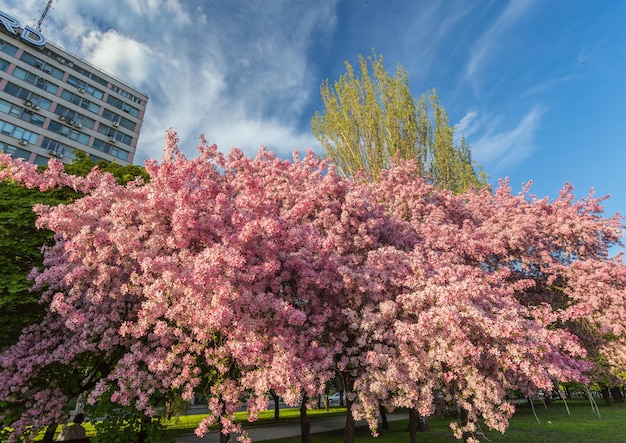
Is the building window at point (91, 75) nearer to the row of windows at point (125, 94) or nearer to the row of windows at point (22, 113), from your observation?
the row of windows at point (125, 94)

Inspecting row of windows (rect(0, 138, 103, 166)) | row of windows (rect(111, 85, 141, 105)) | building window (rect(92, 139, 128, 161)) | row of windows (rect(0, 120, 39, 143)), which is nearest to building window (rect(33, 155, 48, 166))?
row of windows (rect(0, 138, 103, 166))

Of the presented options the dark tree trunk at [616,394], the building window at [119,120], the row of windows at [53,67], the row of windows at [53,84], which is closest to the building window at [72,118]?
the row of windows at [53,84]

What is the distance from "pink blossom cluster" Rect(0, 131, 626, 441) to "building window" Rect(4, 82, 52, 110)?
50791 millimetres

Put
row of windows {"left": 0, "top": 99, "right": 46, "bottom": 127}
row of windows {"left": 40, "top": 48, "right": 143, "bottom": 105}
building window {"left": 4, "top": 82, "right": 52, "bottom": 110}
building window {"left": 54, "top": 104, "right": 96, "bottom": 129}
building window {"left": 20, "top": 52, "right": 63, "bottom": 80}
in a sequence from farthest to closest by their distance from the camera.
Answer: row of windows {"left": 40, "top": 48, "right": 143, "bottom": 105}, building window {"left": 54, "top": 104, "right": 96, "bottom": 129}, building window {"left": 20, "top": 52, "right": 63, "bottom": 80}, building window {"left": 4, "top": 82, "right": 52, "bottom": 110}, row of windows {"left": 0, "top": 99, "right": 46, "bottom": 127}

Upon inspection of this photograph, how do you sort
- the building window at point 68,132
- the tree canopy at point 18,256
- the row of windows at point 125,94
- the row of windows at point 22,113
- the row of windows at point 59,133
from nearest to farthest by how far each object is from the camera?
1. the tree canopy at point 18,256
2. the row of windows at point 59,133
3. the row of windows at point 22,113
4. the building window at point 68,132
5. the row of windows at point 125,94

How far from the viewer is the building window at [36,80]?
5109 centimetres

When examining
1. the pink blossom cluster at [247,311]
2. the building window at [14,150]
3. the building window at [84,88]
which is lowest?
the pink blossom cluster at [247,311]

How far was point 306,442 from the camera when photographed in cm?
1766

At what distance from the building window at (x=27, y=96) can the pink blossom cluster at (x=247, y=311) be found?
50.8 meters

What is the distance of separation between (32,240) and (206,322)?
6964mm

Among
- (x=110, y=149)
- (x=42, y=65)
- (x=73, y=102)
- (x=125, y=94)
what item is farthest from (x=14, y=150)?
(x=125, y=94)

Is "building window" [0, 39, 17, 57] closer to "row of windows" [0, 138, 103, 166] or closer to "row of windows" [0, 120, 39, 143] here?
"row of windows" [0, 120, 39, 143]

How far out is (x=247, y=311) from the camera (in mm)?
9258

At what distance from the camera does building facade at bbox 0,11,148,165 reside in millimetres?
49406
